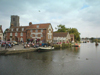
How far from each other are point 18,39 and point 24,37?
3.58 meters

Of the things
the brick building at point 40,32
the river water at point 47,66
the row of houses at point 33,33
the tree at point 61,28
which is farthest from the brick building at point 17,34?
the tree at point 61,28

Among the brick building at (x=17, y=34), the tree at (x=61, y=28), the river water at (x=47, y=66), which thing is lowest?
the river water at (x=47, y=66)

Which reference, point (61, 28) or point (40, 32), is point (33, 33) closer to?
point (40, 32)

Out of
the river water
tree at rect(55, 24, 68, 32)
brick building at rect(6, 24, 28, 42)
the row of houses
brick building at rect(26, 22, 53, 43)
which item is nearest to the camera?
the river water

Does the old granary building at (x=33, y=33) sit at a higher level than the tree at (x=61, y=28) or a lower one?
lower

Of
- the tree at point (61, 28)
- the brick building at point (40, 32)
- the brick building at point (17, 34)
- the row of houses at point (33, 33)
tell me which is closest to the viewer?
the brick building at point (40, 32)

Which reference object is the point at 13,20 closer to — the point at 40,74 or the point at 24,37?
the point at 24,37

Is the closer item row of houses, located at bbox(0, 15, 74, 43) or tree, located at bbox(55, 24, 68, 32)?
row of houses, located at bbox(0, 15, 74, 43)

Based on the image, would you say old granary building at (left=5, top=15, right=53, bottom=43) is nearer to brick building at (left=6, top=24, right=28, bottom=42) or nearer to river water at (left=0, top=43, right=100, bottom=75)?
brick building at (left=6, top=24, right=28, bottom=42)

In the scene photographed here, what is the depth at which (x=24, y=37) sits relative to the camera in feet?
179

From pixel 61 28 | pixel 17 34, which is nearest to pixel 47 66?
pixel 17 34

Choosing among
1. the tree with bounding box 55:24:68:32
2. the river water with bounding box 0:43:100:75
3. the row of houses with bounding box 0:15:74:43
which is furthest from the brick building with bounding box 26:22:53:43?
the tree with bounding box 55:24:68:32

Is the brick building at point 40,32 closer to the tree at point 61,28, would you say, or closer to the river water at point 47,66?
the river water at point 47,66

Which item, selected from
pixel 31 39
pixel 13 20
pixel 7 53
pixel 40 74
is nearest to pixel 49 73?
pixel 40 74
